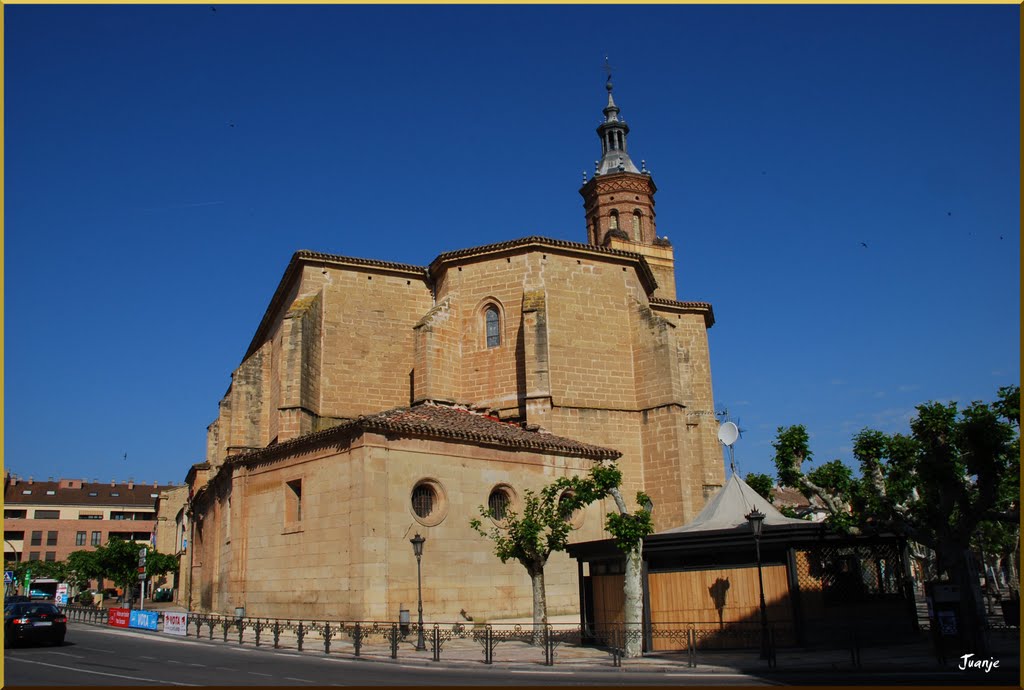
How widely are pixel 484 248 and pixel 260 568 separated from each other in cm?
1394

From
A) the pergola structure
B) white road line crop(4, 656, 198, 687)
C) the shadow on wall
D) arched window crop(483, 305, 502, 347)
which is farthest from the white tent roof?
arched window crop(483, 305, 502, 347)

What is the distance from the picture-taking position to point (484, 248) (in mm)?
30469

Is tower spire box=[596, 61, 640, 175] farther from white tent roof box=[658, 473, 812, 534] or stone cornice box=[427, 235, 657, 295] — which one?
white tent roof box=[658, 473, 812, 534]

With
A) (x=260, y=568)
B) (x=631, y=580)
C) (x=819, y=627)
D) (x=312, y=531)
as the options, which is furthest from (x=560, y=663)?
(x=260, y=568)

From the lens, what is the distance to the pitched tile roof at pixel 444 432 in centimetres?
2033

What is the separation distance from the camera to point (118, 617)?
89.1 feet

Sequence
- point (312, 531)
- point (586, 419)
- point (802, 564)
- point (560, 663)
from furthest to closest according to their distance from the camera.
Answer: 1. point (586, 419)
2. point (312, 531)
3. point (802, 564)
4. point (560, 663)

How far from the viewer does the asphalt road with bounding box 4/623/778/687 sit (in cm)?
1197

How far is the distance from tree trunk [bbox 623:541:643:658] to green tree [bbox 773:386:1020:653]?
389 cm

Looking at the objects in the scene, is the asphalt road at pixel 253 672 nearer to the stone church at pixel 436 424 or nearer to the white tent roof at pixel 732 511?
the stone church at pixel 436 424

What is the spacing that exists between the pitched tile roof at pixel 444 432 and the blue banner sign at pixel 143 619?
17.9 ft

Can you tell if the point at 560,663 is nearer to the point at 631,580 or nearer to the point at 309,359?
the point at 631,580

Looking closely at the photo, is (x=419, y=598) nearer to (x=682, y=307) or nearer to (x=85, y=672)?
(x=85, y=672)

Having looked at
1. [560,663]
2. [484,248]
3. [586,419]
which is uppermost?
[484,248]
